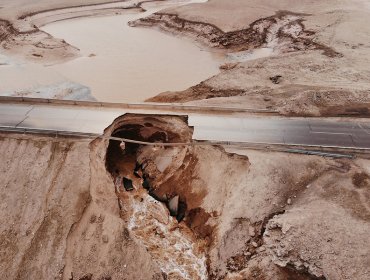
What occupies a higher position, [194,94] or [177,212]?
[194,94]

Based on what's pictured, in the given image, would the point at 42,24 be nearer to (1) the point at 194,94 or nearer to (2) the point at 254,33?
(2) the point at 254,33

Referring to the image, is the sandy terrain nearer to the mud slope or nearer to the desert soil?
the desert soil

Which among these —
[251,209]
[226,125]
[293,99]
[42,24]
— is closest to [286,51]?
[293,99]

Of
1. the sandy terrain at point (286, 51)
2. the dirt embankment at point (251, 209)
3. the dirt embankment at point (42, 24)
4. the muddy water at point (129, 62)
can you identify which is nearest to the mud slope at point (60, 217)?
the dirt embankment at point (251, 209)

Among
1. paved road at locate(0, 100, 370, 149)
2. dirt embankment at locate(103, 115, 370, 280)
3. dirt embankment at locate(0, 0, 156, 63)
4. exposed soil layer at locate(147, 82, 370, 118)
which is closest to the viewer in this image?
dirt embankment at locate(103, 115, 370, 280)

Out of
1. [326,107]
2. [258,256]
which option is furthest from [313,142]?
[258,256]

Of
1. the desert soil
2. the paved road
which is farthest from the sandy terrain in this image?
the paved road
